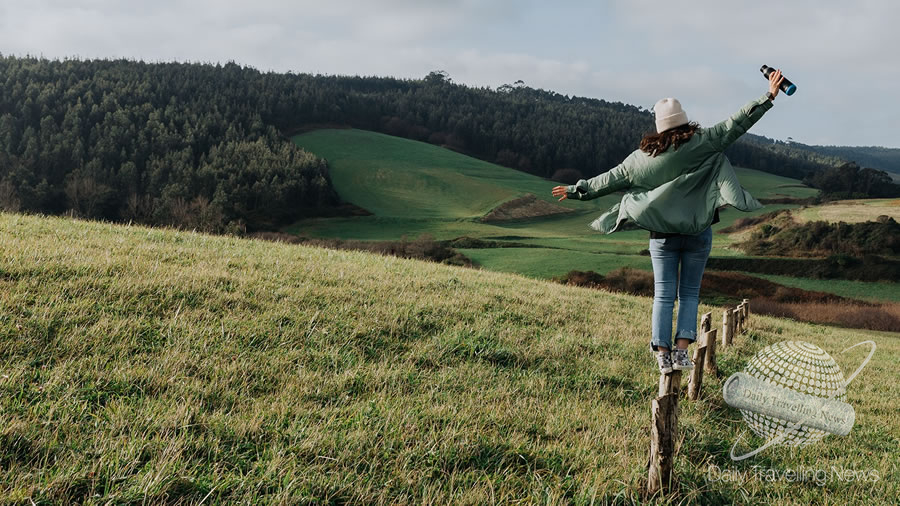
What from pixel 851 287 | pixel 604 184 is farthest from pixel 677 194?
pixel 851 287

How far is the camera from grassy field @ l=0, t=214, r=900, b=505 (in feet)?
12.4

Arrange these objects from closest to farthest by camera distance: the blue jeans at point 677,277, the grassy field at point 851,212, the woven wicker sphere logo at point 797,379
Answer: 1. the woven wicker sphere logo at point 797,379
2. the blue jeans at point 677,277
3. the grassy field at point 851,212

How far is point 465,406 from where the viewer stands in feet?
17.9

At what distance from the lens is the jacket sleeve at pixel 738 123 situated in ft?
16.9

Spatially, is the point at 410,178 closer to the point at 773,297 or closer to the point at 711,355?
the point at 773,297

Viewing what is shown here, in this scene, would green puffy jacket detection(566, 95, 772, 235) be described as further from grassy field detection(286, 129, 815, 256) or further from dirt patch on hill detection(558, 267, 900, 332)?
grassy field detection(286, 129, 815, 256)

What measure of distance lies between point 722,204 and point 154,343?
21.3ft

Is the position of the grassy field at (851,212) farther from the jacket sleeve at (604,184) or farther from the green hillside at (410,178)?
the jacket sleeve at (604,184)

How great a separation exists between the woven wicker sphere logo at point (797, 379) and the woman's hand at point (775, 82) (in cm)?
253

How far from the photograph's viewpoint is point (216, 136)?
10712cm

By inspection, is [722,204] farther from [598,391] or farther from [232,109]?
[232,109]

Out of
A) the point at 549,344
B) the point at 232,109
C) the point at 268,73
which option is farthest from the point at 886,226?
the point at 268,73

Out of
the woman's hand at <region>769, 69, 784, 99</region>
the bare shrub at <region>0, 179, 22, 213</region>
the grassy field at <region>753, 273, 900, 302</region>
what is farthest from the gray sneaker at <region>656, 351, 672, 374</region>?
the bare shrub at <region>0, 179, 22, 213</region>

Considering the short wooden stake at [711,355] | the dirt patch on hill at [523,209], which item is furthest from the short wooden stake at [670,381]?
the dirt patch on hill at [523,209]
